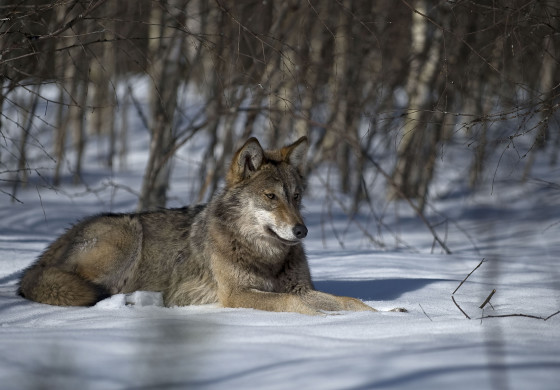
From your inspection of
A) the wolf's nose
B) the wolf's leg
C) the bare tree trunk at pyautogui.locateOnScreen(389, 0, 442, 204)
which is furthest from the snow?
the bare tree trunk at pyautogui.locateOnScreen(389, 0, 442, 204)

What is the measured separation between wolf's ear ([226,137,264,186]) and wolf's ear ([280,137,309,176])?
0.29 metres

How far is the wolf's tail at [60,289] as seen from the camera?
5.11 meters

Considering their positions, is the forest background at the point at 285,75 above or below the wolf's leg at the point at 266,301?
above

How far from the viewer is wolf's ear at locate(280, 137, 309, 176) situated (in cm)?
581

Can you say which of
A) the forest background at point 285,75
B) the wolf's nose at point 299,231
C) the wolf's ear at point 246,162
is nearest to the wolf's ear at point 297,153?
the wolf's ear at point 246,162

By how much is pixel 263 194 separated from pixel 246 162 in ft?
1.14

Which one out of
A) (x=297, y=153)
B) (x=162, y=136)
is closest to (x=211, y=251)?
(x=297, y=153)

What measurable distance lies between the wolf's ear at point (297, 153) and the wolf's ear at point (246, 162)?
11.4 inches

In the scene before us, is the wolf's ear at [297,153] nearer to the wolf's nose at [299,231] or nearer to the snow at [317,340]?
the wolf's nose at [299,231]

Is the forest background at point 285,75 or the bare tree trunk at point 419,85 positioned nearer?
the forest background at point 285,75

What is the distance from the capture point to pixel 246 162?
5684 mm

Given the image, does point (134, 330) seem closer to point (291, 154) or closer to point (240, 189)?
point (240, 189)

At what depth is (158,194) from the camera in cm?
979

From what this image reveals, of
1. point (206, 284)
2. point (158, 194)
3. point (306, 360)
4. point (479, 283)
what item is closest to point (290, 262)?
point (206, 284)
